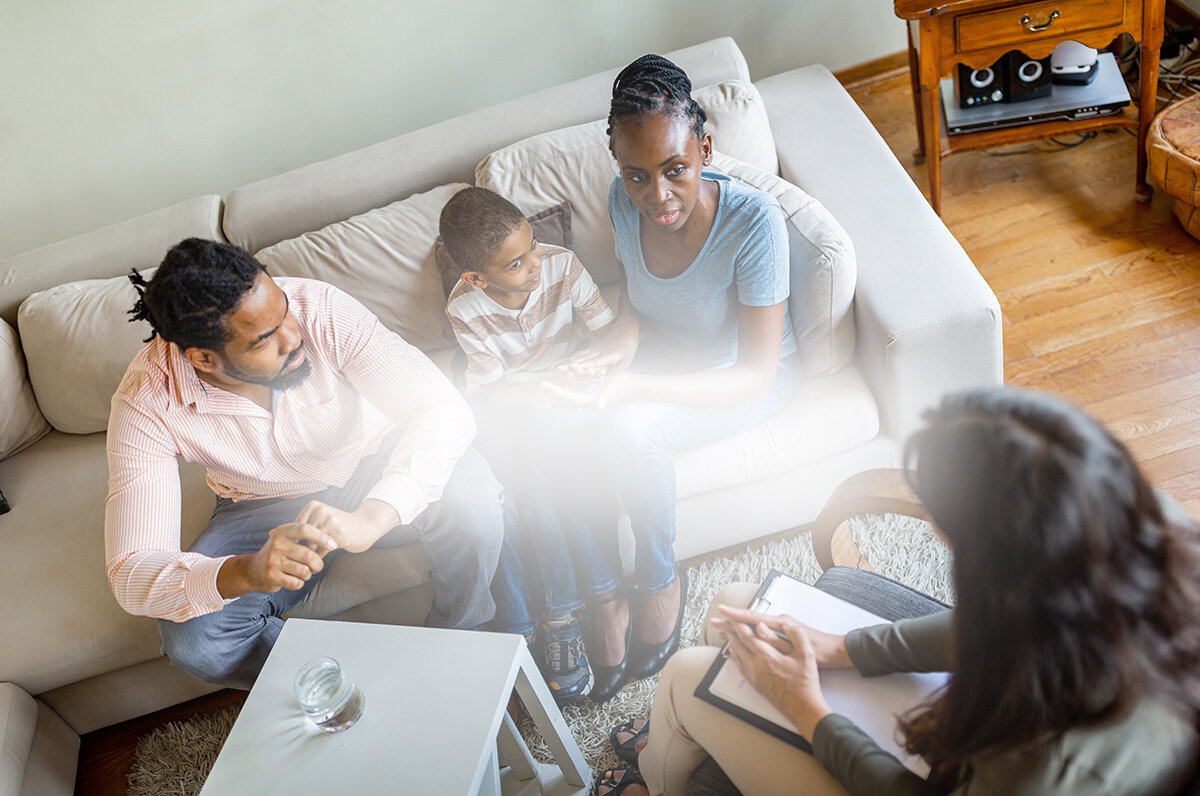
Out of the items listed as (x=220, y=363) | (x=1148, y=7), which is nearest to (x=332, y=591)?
(x=220, y=363)

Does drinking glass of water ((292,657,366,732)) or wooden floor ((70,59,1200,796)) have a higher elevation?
drinking glass of water ((292,657,366,732))

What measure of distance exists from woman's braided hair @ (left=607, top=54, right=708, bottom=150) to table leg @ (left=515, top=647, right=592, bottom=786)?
901 mm

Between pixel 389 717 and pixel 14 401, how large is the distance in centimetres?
143

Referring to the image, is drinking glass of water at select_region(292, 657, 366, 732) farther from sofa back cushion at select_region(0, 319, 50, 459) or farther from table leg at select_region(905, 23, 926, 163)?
table leg at select_region(905, 23, 926, 163)

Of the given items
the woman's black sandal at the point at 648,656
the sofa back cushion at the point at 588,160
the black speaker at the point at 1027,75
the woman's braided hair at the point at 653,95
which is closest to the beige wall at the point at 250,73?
the black speaker at the point at 1027,75

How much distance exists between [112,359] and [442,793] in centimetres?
138

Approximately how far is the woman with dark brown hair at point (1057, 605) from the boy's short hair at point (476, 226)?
38.2 inches

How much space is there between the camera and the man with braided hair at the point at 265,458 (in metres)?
1.48

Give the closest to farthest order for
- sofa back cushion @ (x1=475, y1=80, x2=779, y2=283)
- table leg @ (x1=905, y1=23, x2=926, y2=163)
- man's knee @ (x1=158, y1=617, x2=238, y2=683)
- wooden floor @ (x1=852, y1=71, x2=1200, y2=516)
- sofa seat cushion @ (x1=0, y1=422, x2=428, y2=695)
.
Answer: man's knee @ (x1=158, y1=617, x2=238, y2=683) → sofa seat cushion @ (x1=0, y1=422, x2=428, y2=695) → sofa back cushion @ (x1=475, y1=80, x2=779, y2=283) → wooden floor @ (x1=852, y1=71, x2=1200, y2=516) → table leg @ (x1=905, y1=23, x2=926, y2=163)

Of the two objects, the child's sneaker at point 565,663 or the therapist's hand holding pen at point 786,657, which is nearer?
the therapist's hand holding pen at point 786,657

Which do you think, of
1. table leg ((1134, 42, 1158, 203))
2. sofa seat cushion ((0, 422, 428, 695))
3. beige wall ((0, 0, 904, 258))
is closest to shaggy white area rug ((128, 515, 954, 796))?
sofa seat cushion ((0, 422, 428, 695))

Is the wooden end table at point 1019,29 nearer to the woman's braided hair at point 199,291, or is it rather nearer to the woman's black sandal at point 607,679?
the woman's black sandal at point 607,679

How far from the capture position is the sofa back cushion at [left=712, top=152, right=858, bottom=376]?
1647 millimetres

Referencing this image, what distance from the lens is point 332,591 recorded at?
72.0 inches
